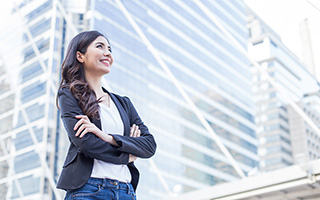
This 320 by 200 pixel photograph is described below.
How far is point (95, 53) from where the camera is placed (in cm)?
111

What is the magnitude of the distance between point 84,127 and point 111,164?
11 cm

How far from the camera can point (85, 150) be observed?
3.22 feet

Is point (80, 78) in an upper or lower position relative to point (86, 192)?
upper

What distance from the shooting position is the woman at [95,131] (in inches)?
38.7

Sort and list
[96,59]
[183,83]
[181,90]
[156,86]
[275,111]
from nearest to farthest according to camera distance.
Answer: [96,59], [181,90], [156,86], [183,83], [275,111]

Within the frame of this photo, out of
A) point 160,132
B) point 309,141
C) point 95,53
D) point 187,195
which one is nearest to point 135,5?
point 160,132

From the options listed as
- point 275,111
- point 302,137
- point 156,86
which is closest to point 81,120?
point 156,86

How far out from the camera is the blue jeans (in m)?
0.96

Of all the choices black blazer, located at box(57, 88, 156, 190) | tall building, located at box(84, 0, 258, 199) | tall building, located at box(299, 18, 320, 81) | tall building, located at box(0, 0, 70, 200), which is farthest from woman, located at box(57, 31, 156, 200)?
tall building, located at box(84, 0, 258, 199)

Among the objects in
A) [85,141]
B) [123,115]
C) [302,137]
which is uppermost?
[302,137]

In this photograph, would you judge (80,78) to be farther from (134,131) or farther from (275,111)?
(275,111)

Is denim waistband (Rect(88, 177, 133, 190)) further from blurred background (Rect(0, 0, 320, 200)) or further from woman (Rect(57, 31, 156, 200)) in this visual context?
blurred background (Rect(0, 0, 320, 200))

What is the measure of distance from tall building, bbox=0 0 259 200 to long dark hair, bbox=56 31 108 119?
41.6ft

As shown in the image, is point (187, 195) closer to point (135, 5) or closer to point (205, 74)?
point (135, 5)
